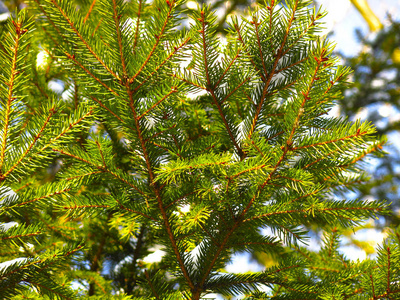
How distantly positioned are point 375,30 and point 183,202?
3.73m

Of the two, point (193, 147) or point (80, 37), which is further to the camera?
point (193, 147)

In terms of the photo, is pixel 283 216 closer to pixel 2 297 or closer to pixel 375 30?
pixel 2 297

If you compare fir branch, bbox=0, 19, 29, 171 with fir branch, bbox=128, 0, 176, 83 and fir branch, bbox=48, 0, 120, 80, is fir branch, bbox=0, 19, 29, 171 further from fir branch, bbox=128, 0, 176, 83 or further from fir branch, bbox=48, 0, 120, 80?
fir branch, bbox=128, 0, 176, 83

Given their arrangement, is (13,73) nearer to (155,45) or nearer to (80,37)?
(80,37)

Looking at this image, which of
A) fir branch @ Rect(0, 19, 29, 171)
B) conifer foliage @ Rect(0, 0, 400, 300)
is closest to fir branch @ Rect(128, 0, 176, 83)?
conifer foliage @ Rect(0, 0, 400, 300)

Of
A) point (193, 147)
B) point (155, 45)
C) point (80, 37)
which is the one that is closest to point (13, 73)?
point (80, 37)

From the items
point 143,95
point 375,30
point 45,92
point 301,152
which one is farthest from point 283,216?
point 375,30

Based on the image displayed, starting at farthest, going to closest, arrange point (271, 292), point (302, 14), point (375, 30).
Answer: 1. point (375, 30)
2. point (271, 292)
3. point (302, 14)

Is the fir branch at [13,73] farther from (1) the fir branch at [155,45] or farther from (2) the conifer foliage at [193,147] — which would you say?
(1) the fir branch at [155,45]

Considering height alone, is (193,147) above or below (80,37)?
below

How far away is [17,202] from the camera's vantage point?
68cm

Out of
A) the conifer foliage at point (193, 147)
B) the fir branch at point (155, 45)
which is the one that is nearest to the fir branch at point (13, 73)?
the conifer foliage at point (193, 147)

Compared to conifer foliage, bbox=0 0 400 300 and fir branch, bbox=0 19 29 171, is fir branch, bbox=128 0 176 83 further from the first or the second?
fir branch, bbox=0 19 29 171

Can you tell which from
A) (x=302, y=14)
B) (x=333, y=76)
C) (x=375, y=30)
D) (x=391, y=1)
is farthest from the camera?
(x=391, y=1)
